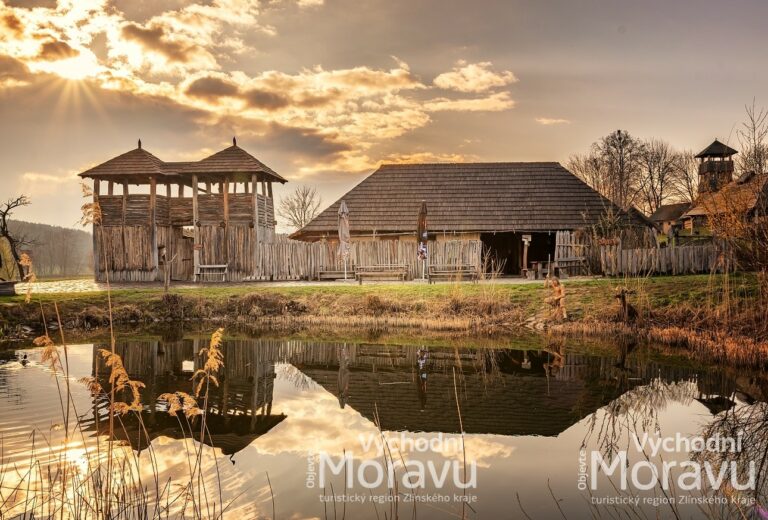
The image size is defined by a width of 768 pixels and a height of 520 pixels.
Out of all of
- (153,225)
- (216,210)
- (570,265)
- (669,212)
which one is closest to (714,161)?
(669,212)

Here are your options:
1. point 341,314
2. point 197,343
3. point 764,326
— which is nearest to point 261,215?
point 341,314

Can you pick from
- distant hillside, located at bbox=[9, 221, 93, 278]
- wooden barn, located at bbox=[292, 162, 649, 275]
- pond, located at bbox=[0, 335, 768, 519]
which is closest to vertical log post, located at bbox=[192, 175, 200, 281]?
wooden barn, located at bbox=[292, 162, 649, 275]

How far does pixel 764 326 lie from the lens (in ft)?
36.2

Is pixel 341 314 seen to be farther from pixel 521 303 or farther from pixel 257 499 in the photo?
pixel 257 499

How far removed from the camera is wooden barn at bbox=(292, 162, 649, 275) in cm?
2706

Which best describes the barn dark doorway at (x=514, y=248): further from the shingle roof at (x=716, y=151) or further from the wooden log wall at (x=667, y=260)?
the shingle roof at (x=716, y=151)

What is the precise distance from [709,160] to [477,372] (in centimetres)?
5235

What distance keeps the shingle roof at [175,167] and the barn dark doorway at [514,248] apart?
40.1ft

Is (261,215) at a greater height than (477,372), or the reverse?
(261,215)

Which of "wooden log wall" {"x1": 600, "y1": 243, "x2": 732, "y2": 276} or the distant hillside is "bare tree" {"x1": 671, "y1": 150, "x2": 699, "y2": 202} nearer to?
"wooden log wall" {"x1": 600, "y1": 243, "x2": 732, "y2": 276}

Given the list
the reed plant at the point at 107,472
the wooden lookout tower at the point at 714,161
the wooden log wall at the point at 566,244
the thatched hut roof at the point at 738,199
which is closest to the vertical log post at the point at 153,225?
the wooden log wall at the point at 566,244

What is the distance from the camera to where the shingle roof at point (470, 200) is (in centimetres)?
2722

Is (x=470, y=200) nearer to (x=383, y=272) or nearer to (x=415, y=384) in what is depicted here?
(x=383, y=272)

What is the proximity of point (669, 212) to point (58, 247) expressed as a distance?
84.6 metres
